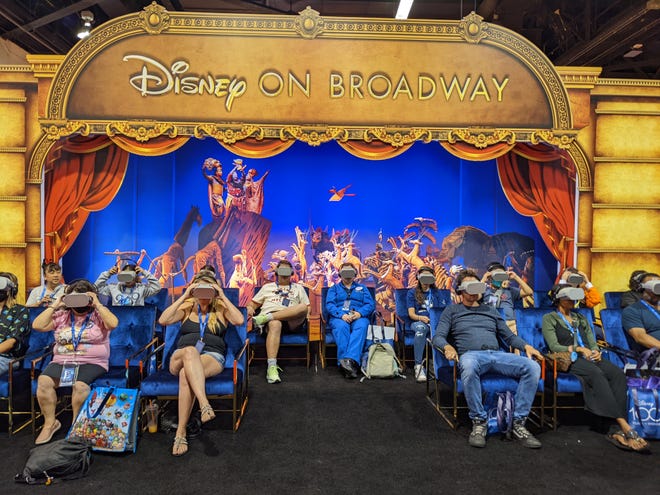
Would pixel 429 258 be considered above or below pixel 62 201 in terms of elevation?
below

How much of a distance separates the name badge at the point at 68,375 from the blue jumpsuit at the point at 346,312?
281 cm

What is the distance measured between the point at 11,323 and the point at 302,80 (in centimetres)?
440

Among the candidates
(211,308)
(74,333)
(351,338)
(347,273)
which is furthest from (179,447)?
(347,273)

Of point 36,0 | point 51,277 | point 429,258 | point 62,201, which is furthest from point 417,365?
point 36,0

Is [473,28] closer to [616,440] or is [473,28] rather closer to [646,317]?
[646,317]

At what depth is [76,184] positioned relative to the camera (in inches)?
287

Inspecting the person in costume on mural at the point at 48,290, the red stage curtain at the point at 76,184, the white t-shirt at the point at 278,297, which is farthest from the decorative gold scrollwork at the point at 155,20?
the white t-shirt at the point at 278,297

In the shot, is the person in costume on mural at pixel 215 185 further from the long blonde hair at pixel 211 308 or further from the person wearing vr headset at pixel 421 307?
the long blonde hair at pixel 211 308

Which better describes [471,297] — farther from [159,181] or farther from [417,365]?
[159,181]

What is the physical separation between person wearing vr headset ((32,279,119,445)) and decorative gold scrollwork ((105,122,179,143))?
9.46ft

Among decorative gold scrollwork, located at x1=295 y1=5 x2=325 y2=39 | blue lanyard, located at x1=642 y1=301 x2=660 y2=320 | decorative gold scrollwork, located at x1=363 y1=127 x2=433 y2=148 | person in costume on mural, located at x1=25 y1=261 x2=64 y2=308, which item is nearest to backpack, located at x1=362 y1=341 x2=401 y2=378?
blue lanyard, located at x1=642 y1=301 x2=660 y2=320

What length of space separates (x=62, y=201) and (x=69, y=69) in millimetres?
1859

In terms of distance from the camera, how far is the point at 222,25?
6.56m

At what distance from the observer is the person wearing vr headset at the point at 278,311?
5727mm
